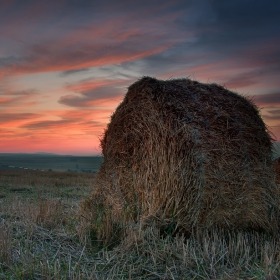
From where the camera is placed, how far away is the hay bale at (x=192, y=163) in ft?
18.1

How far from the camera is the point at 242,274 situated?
4.39 m

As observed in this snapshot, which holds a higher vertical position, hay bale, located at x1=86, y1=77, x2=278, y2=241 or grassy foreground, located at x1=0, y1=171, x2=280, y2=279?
hay bale, located at x1=86, y1=77, x2=278, y2=241

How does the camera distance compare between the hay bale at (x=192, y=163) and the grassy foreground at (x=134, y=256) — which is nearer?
the grassy foreground at (x=134, y=256)

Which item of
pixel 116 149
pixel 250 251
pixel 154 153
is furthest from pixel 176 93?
pixel 250 251

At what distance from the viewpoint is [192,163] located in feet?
18.1

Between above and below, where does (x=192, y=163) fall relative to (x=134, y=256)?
above

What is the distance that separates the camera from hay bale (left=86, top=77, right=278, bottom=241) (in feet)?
18.1

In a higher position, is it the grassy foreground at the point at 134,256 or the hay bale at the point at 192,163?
the hay bale at the point at 192,163

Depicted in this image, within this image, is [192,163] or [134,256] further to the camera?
[192,163]

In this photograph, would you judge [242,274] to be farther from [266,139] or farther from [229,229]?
[266,139]

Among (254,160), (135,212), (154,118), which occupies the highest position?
(154,118)

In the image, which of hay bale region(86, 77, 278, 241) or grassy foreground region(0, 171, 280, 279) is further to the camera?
hay bale region(86, 77, 278, 241)

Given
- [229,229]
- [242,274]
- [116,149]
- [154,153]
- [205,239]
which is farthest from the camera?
[116,149]

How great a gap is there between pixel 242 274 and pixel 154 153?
2.49 m
